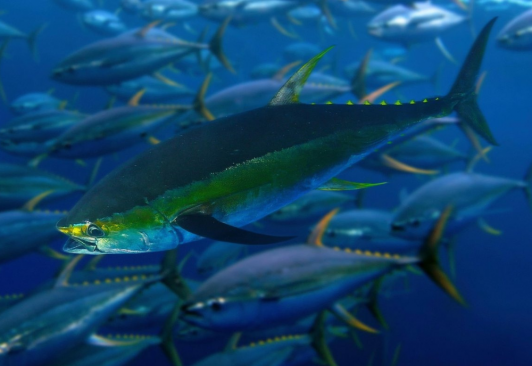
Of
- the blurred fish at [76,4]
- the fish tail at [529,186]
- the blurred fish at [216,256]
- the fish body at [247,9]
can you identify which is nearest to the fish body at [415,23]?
the fish body at [247,9]

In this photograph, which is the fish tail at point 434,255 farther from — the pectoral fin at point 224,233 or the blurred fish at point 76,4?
the blurred fish at point 76,4

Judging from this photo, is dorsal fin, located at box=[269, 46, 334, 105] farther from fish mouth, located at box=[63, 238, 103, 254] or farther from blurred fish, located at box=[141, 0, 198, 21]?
blurred fish, located at box=[141, 0, 198, 21]

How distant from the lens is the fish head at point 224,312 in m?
2.16

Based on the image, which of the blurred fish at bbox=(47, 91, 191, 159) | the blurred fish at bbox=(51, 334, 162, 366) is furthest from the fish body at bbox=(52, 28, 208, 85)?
the blurred fish at bbox=(51, 334, 162, 366)

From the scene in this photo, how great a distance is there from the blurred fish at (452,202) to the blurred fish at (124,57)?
2.39 meters

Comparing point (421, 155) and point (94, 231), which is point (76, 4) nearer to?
point (421, 155)

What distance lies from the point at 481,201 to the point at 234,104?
243cm

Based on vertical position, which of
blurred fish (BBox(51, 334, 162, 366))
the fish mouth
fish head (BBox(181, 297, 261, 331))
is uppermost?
the fish mouth

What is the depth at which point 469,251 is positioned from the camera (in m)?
7.53

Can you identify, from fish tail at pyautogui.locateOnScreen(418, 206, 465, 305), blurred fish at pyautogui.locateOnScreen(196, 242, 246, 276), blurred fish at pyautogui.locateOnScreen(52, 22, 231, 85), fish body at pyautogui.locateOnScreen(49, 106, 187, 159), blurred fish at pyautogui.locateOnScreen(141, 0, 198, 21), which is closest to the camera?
fish tail at pyautogui.locateOnScreen(418, 206, 465, 305)

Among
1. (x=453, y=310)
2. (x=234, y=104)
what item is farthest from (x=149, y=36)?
(x=453, y=310)

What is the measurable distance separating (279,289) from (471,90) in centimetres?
141

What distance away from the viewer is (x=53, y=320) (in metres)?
2.26

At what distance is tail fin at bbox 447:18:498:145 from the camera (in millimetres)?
1383
